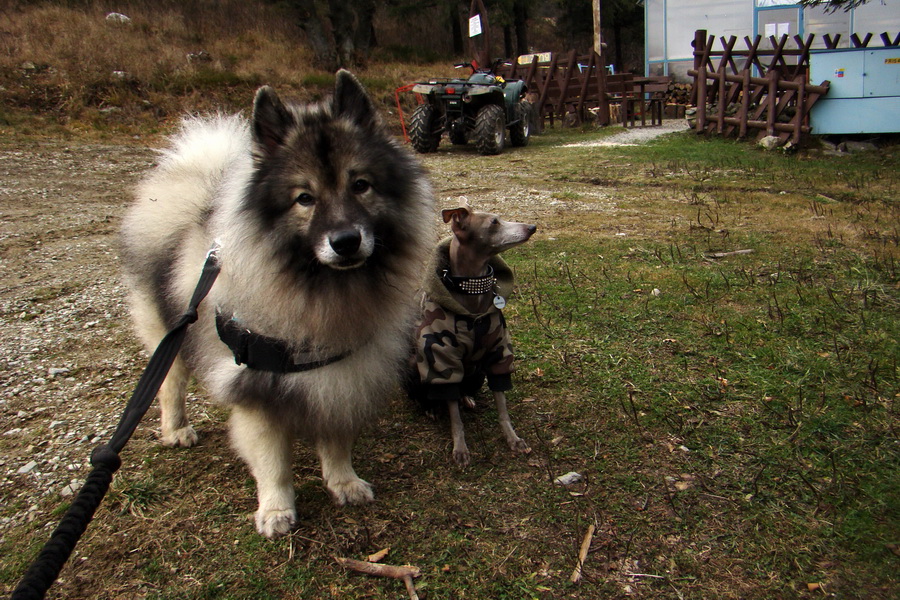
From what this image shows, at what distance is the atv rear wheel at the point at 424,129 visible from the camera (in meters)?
13.1

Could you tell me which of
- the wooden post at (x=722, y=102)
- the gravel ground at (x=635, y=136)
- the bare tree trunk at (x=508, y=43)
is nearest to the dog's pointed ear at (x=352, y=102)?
the gravel ground at (x=635, y=136)

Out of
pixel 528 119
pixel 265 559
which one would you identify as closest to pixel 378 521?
pixel 265 559

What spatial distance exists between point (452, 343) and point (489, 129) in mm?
10631

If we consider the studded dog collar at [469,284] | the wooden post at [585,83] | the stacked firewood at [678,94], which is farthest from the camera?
the stacked firewood at [678,94]

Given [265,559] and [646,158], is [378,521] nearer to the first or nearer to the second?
[265,559]

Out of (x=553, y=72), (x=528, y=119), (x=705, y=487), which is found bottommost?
(x=705, y=487)

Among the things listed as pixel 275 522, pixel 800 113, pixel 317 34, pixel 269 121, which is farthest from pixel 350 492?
pixel 317 34

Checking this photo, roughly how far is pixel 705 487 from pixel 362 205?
70.7 inches

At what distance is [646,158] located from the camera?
434 inches

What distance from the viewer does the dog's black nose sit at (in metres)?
1.92

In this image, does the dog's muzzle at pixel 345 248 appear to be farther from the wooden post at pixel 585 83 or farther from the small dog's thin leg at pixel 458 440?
the wooden post at pixel 585 83

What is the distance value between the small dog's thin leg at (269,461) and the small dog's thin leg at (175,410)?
0.69m

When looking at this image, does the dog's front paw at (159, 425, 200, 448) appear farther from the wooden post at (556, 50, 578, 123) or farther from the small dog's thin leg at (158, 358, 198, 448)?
the wooden post at (556, 50, 578, 123)

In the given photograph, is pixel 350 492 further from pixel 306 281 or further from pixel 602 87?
pixel 602 87
